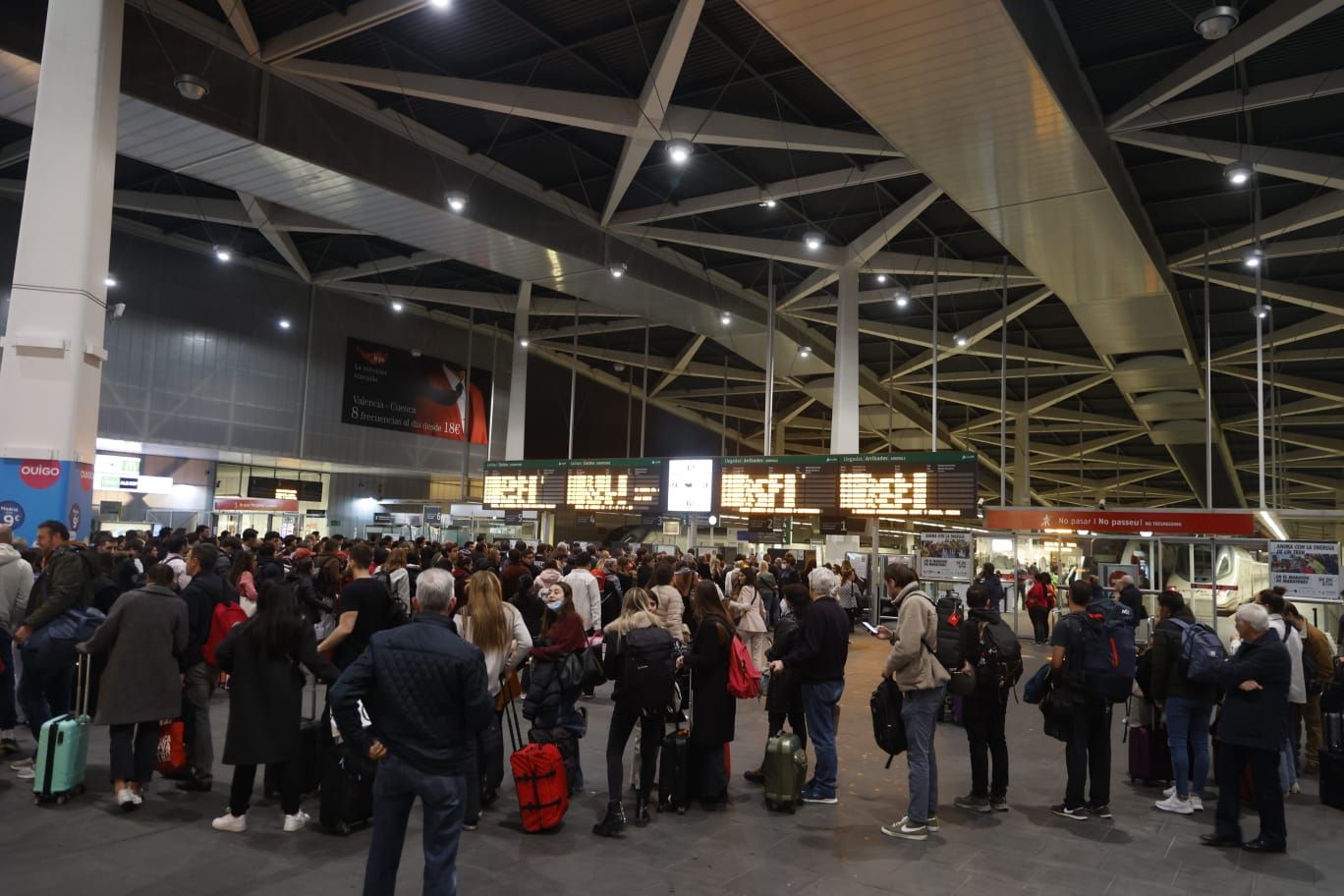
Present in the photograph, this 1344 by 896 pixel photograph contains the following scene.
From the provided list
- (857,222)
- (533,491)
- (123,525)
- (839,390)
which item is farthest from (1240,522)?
(123,525)

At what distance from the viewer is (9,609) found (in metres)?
6.40

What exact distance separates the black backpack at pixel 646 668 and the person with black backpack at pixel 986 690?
2.18 metres

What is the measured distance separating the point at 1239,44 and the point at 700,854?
10.5 meters

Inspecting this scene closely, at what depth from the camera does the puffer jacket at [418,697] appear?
362cm

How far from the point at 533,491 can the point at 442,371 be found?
34.3ft

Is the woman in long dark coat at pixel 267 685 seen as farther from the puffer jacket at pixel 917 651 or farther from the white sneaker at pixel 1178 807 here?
the white sneaker at pixel 1178 807

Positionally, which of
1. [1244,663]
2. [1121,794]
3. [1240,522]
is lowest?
[1121,794]

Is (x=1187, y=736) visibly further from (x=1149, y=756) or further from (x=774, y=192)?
(x=774, y=192)

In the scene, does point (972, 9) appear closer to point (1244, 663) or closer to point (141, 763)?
point (1244, 663)

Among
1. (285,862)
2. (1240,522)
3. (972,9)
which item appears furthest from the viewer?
(1240,522)

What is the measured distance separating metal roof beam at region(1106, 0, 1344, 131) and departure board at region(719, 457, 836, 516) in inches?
283

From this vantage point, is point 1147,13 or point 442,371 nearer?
point 1147,13

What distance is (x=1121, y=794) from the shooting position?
7008 millimetres

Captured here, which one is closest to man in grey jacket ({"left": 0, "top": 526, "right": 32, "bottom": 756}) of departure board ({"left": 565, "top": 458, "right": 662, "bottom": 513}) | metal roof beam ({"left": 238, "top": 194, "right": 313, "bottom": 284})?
departure board ({"left": 565, "top": 458, "right": 662, "bottom": 513})
